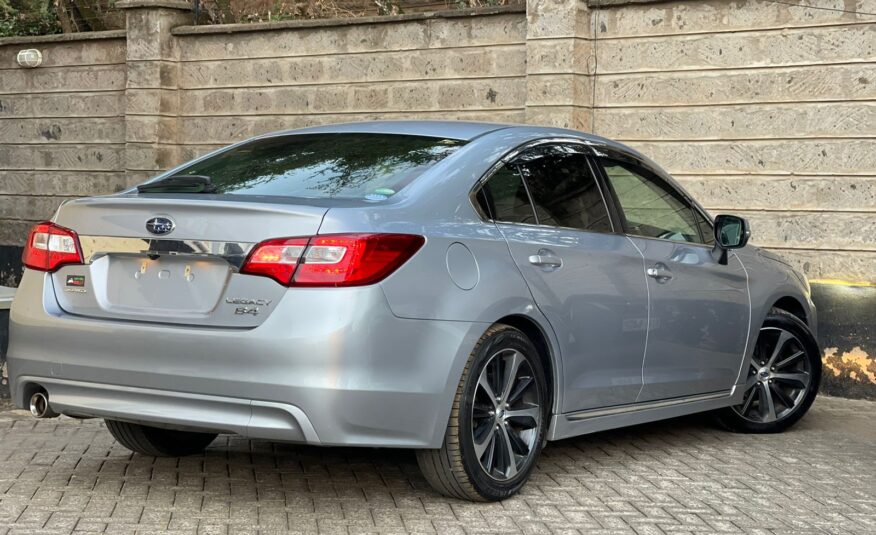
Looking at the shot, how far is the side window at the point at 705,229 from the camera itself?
7059 mm

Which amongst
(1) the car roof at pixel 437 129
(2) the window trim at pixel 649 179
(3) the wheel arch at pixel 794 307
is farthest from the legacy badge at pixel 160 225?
(3) the wheel arch at pixel 794 307

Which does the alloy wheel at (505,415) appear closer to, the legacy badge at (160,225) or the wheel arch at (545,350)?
the wheel arch at (545,350)

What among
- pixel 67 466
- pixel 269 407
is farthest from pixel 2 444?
pixel 269 407

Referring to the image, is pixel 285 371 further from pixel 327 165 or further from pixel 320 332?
pixel 327 165

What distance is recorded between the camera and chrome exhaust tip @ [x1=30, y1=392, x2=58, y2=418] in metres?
5.36

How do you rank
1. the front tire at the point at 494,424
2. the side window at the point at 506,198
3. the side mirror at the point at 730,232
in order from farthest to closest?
1. the side mirror at the point at 730,232
2. the side window at the point at 506,198
3. the front tire at the point at 494,424

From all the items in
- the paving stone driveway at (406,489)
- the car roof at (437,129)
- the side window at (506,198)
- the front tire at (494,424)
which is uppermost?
the car roof at (437,129)

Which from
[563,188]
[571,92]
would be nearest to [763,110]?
[571,92]

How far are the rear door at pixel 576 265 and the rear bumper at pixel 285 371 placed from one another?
2.00ft

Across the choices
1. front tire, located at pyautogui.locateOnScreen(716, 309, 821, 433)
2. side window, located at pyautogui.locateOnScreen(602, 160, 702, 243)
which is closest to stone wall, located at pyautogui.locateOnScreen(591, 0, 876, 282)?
front tire, located at pyautogui.locateOnScreen(716, 309, 821, 433)

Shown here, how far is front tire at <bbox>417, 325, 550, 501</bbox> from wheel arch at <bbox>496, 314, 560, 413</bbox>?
5 cm

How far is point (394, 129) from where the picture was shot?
20.1ft

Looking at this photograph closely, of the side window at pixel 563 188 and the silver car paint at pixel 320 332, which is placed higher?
the side window at pixel 563 188

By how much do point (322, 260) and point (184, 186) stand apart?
0.98 metres
